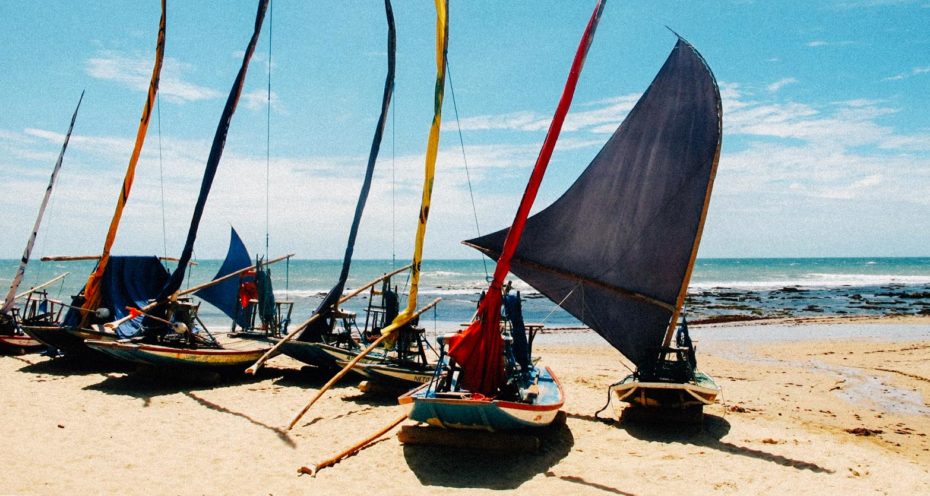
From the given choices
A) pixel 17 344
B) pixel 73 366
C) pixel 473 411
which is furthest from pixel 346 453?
pixel 17 344

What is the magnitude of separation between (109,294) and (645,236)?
43.7 feet

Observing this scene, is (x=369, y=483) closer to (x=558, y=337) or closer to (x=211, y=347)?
(x=211, y=347)

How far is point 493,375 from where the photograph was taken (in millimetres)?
8102

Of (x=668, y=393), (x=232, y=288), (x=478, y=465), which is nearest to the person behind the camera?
(x=478, y=465)

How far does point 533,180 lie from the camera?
834 cm

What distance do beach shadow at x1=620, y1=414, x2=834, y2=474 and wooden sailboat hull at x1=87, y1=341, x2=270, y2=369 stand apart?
27.8 feet

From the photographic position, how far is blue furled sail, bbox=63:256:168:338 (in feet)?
46.1

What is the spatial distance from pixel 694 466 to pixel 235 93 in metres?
11.5

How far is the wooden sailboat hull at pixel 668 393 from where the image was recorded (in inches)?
365

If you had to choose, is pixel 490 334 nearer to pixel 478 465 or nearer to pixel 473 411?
pixel 473 411

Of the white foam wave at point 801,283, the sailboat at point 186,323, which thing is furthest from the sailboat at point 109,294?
the white foam wave at point 801,283

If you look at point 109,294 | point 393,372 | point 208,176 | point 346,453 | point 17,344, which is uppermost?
point 208,176

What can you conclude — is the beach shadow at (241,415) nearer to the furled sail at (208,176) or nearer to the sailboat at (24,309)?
the furled sail at (208,176)

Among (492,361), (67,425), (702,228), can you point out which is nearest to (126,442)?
(67,425)
